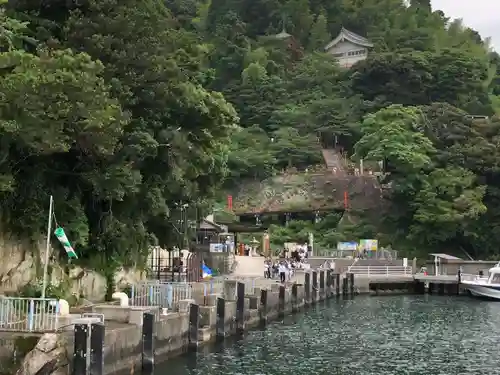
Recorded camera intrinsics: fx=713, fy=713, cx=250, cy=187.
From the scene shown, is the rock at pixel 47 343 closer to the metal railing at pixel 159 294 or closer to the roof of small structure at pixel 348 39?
the metal railing at pixel 159 294

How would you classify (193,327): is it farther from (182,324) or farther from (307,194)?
(307,194)

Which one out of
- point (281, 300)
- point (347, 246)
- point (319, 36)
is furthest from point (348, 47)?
point (281, 300)

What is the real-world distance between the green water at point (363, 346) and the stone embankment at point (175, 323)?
719 millimetres

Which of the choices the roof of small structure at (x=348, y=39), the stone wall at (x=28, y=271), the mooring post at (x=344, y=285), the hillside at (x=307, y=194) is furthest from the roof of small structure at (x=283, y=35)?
the stone wall at (x=28, y=271)

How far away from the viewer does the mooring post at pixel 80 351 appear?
1748 centimetres

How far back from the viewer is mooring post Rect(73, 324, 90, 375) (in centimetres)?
1748

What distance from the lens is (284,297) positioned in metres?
37.7

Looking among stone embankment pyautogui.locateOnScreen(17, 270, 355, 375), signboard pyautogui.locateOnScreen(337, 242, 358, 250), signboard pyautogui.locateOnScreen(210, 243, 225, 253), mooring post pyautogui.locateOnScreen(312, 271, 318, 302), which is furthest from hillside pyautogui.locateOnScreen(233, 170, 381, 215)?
stone embankment pyautogui.locateOnScreen(17, 270, 355, 375)

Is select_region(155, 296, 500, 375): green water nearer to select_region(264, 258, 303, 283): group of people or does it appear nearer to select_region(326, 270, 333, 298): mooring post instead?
select_region(264, 258, 303, 283): group of people

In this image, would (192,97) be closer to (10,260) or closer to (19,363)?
(10,260)

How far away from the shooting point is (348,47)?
91.1 m

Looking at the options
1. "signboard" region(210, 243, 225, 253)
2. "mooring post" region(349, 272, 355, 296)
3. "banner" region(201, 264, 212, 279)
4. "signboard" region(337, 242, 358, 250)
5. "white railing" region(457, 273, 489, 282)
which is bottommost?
"mooring post" region(349, 272, 355, 296)

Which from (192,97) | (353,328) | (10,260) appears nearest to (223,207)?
(353,328)

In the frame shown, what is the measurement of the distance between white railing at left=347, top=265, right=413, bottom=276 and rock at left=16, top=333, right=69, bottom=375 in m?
37.8
